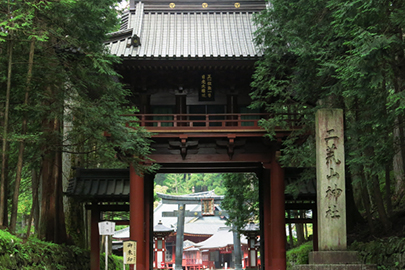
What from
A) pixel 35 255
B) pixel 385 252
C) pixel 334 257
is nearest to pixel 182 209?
pixel 35 255

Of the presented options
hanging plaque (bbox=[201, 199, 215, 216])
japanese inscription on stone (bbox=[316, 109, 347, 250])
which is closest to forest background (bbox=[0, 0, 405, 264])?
japanese inscription on stone (bbox=[316, 109, 347, 250])

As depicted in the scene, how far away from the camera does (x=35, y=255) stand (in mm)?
11484

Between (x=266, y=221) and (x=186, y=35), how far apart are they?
24.1ft

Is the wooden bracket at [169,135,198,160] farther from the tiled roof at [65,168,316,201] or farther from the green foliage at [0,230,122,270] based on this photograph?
the green foliage at [0,230,122,270]

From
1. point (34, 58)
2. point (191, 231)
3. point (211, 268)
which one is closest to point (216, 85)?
point (34, 58)

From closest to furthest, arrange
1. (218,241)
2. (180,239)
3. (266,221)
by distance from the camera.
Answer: (266,221) < (180,239) < (218,241)

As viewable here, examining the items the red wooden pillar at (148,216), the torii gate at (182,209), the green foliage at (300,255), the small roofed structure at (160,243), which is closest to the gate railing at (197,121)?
the red wooden pillar at (148,216)

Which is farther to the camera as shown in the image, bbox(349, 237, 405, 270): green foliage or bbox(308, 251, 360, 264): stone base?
bbox(349, 237, 405, 270): green foliage

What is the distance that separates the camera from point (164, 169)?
19281 millimetres

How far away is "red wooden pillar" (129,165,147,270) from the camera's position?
50.6 feet

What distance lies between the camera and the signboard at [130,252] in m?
13.8

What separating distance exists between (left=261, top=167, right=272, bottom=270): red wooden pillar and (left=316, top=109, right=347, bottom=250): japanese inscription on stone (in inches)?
297

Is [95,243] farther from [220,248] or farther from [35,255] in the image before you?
[220,248]

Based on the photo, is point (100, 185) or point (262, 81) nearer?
point (262, 81)
